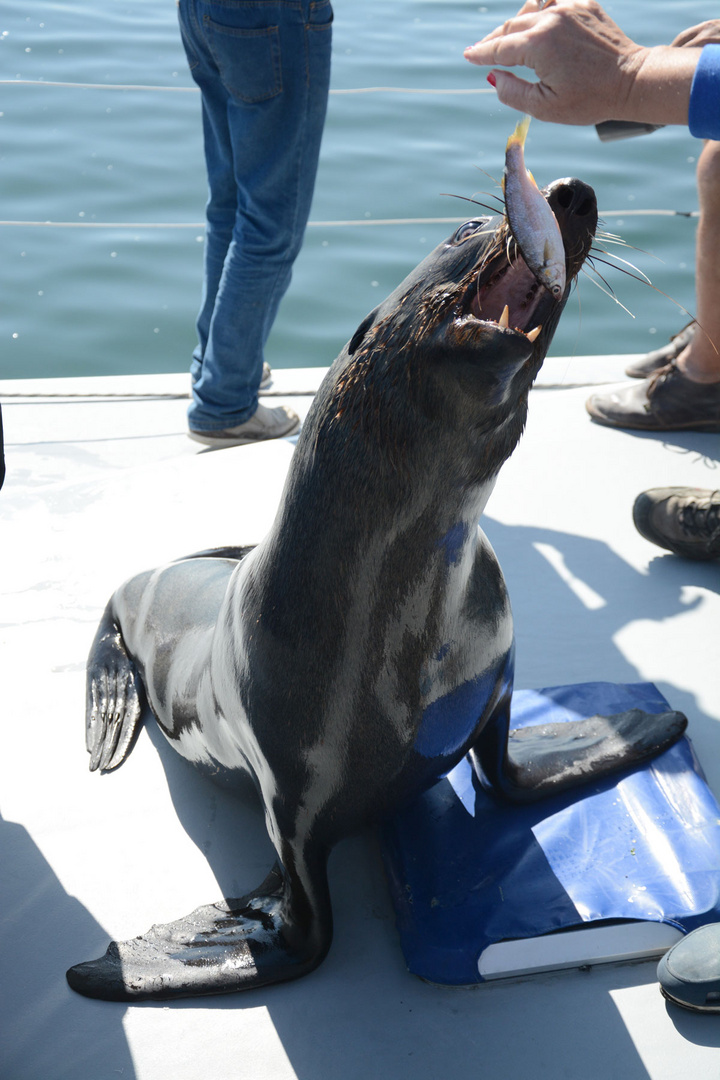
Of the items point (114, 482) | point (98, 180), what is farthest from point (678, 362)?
point (98, 180)

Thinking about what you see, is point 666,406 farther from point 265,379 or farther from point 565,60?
point 265,379

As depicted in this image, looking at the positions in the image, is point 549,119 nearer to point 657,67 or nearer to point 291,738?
point 657,67

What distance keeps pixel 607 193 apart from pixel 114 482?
4804 mm

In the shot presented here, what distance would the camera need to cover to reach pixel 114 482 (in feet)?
10.5

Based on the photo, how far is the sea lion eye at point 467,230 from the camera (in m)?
1.30

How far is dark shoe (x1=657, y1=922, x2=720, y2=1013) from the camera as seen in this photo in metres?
1.51

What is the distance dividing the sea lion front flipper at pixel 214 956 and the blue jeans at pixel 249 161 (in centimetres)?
227

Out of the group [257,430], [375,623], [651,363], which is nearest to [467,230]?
[375,623]

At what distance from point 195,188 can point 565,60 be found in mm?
4831

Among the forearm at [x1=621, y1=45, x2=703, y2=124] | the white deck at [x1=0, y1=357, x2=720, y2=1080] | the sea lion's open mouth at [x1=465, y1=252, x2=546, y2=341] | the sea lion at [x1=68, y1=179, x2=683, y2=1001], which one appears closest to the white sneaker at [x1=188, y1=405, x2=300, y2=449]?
the white deck at [x1=0, y1=357, x2=720, y2=1080]

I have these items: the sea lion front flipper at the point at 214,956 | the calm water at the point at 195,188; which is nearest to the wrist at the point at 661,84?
the calm water at the point at 195,188

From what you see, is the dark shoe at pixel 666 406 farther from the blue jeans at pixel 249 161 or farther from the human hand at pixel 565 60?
the blue jeans at pixel 249 161

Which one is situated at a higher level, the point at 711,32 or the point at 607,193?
the point at 711,32

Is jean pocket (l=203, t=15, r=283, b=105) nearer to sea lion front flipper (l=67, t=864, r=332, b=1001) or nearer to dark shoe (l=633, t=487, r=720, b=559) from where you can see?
dark shoe (l=633, t=487, r=720, b=559)
